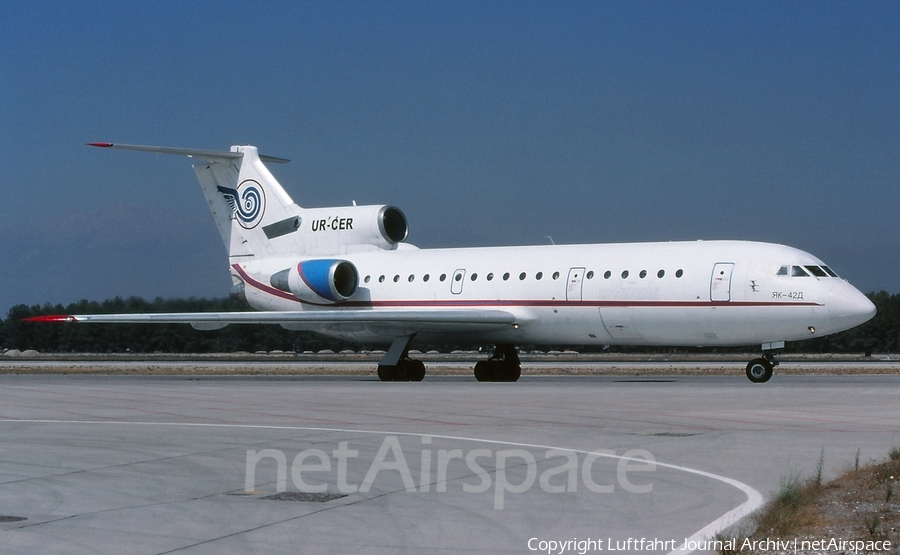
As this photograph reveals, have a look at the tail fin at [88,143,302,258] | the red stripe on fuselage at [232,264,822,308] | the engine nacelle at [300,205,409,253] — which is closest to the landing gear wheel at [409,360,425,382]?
the red stripe on fuselage at [232,264,822,308]

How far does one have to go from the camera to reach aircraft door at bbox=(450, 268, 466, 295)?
32750 millimetres

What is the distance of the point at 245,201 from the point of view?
37.7 metres

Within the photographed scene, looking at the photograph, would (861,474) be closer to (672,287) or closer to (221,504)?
(221,504)

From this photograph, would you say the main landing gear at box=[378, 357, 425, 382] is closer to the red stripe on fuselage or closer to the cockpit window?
the red stripe on fuselage

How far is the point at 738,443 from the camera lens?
13180 millimetres

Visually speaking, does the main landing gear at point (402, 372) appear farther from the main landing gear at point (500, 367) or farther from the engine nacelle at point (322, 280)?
the engine nacelle at point (322, 280)

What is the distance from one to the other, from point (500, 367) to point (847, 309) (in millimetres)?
10630

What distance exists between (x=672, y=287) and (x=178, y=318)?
1431 centimetres

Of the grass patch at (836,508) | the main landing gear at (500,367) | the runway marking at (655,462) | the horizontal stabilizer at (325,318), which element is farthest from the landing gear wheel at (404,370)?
the grass patch at (836,508)

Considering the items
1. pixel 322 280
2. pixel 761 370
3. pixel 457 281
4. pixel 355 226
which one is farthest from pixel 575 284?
pixel 355 226

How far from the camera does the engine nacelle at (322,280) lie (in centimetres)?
3434

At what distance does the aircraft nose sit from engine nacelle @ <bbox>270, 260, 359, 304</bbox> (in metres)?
15.1

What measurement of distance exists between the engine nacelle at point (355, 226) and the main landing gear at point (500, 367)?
223 inches

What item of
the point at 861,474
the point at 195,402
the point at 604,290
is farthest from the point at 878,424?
the point at 604,290
